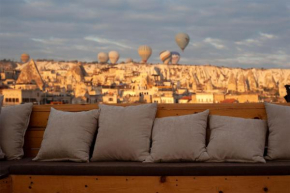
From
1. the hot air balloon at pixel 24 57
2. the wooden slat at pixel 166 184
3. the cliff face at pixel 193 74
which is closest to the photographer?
the wooden slat at pixel 166 184

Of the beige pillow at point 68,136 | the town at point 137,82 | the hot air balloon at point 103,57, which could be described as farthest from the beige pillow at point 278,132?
the hot air balloon at point 103,57

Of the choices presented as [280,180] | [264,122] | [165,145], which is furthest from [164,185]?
[264,122]

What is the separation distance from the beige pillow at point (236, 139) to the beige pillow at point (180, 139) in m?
0.07

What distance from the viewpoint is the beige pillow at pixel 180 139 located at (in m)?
3.15

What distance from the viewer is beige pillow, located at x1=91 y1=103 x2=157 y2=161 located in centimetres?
327

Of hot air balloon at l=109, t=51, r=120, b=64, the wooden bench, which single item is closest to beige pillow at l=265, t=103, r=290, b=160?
the wooden bench

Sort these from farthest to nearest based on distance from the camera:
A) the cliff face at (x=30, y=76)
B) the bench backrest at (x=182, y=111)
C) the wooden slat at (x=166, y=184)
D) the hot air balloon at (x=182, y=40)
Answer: the cliff face at (x=30, y=76)
the hot air balloon at (x=182, y=40)
the bench backrest at (x=182, y=111)
the wooden slat at (x=166, y=184)

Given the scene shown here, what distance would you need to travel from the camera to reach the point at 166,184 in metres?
2.91

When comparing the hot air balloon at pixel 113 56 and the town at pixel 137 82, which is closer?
the town at pixel 137 82

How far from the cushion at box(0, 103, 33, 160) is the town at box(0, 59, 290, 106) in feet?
173

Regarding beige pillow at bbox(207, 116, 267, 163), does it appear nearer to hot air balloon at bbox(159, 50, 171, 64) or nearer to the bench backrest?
the bench backrest

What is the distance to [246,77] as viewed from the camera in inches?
3799

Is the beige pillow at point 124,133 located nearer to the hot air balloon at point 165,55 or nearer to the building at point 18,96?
the building at point 18,96

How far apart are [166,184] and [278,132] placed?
94cm
